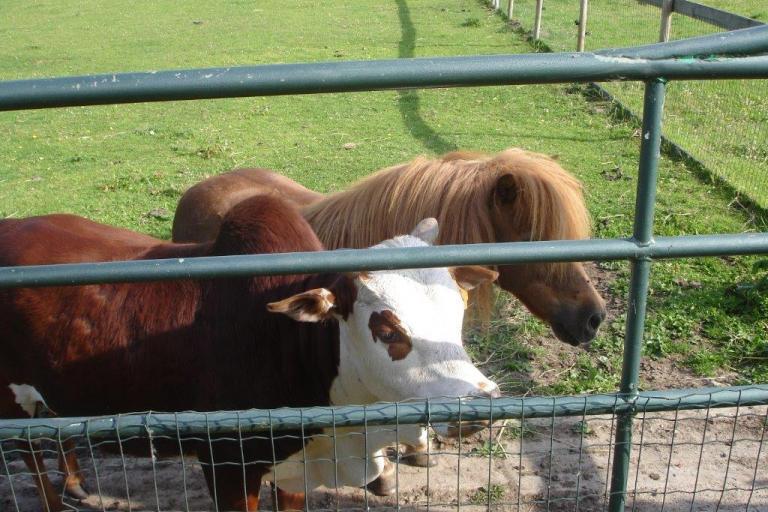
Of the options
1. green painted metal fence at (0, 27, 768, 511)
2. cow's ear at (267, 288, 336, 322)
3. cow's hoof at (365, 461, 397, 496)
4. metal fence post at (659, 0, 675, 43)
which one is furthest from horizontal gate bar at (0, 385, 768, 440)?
metal fence post at (659, 0, 675, 43)

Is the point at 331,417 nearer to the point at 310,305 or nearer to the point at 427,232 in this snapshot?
the point at 310,305

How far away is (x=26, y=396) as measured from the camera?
3082 millimetres

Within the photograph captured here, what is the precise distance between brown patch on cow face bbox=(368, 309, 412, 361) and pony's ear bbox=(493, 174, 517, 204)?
4.83 feet

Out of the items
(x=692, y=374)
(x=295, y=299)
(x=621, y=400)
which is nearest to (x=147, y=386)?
(x=295, y=299)

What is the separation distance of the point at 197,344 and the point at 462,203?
1570mm

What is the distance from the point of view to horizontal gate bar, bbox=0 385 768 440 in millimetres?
1851

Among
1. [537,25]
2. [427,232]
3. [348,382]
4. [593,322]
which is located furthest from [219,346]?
[537,25]

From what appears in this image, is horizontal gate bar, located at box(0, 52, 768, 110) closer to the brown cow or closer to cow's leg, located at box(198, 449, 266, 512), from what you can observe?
the brown cow

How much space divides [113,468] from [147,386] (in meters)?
1.31

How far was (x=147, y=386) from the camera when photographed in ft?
9.34

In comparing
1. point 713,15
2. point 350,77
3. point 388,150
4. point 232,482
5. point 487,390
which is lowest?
point 388,150

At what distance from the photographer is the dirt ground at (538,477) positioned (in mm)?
3461

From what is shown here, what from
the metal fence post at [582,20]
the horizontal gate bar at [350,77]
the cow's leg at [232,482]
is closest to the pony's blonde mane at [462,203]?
the cow's leg at [232,482]

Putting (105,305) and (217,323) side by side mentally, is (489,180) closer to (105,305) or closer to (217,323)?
(217,323)
